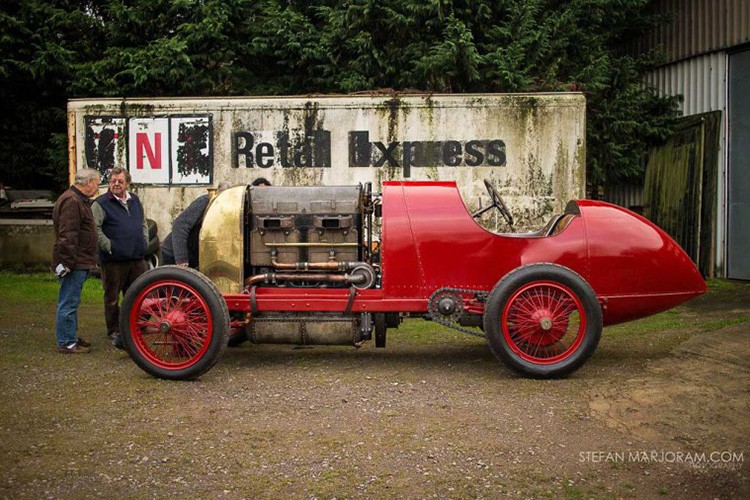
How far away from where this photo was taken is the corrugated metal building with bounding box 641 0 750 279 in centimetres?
1278

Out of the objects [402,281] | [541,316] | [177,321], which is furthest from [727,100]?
[177,321]

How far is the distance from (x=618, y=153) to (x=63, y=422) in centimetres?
1158

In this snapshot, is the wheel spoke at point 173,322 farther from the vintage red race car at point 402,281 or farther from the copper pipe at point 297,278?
the copper pipe at point 297,278

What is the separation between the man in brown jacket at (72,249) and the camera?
705 centimetres

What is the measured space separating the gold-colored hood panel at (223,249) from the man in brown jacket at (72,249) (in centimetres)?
138

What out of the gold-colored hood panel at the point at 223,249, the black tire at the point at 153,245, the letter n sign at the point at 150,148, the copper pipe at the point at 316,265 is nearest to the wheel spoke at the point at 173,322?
A: the gold-colored hood panel at the point at 223,249

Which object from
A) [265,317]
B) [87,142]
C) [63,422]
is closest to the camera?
[63,422]

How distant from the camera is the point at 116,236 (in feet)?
24.3

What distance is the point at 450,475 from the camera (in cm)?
401

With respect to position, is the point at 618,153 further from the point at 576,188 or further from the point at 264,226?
the point at 264,226

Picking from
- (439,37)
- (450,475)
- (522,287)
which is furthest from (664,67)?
(450,475)

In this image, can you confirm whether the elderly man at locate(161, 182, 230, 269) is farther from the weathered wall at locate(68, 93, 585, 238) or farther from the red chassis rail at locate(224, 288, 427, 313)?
the weathered wall at locate(68, 93, 585, 238)

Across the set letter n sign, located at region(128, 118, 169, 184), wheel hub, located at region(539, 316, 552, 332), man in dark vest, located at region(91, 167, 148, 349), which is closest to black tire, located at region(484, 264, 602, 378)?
wheel hub, located at region(539, 316, 552, 332)

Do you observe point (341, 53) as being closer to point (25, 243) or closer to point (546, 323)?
point (25, 243)
